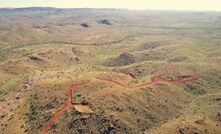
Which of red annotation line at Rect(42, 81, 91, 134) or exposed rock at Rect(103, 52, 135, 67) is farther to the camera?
exposed rock at Rect(103, 52, 135, 67)

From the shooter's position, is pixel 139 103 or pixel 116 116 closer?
pixel 116 116

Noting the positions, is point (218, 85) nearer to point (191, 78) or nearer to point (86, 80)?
point (191, 78)

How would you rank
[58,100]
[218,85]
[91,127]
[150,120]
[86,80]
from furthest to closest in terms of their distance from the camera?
[218,85]
[86,80]
[58,100]
[150,120]
[91,127]

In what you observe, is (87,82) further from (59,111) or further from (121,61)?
(121,61)

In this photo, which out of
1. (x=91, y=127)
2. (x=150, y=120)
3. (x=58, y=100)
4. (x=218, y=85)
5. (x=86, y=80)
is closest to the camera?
(x=91, y=127)

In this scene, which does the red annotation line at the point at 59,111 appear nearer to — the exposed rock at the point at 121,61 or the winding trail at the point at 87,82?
the winding trail at the point at 87,82

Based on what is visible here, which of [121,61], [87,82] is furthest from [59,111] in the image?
[121,61]

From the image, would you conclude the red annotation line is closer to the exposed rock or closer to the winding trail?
the winding trail

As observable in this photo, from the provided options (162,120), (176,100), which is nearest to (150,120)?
(162,120)

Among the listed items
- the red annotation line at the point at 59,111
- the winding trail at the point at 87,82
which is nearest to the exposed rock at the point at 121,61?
the winding trail at the point at 87,82

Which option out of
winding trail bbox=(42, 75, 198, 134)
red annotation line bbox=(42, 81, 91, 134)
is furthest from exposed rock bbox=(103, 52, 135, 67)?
red annotation line bbox=(42, 81, 91, 134)
